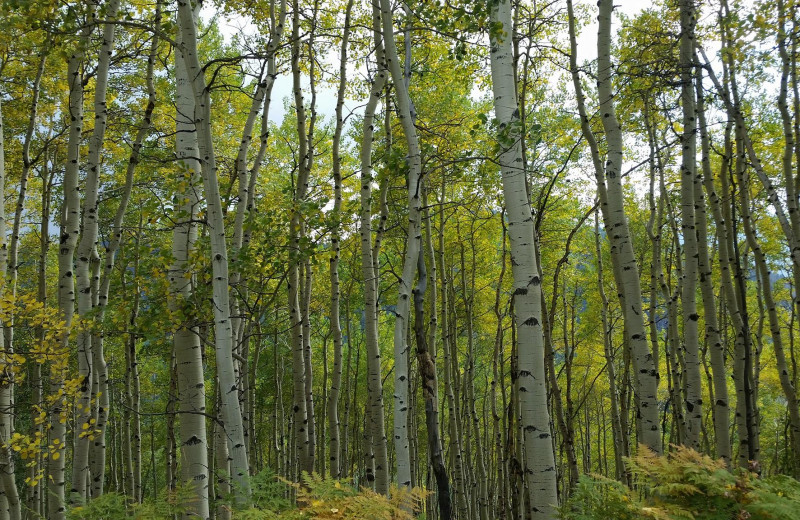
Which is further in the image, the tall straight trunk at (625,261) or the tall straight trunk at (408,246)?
the tall straight trunk at (625,261)

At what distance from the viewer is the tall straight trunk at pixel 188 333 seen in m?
4.34

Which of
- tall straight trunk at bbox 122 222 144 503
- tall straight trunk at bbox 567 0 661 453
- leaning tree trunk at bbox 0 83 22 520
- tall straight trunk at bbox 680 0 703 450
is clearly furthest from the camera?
tall straight trunk at bbox 122 222 144 503

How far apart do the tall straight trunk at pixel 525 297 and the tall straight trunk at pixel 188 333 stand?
2589 millimetres

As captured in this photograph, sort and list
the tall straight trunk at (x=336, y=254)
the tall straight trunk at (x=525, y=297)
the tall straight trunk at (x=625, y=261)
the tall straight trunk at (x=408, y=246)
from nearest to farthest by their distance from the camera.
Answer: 1. the tall straight trunk at (x=525, y=297)
2. the tall straight trunk at (x=408, y=246)
3. the tall straight trunk at (x=625, y=261)
4. the tall straight trunk at (x=336, y=254)

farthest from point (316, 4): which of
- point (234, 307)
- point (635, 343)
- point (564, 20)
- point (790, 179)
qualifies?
point (790, 179)

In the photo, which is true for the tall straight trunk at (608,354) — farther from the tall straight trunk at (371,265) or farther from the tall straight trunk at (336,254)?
the tall straight trunk at (336,254)

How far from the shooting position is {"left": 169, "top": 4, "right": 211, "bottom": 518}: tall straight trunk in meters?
4.34

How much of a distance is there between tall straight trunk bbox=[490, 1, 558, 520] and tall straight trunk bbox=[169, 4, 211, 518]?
259 cm

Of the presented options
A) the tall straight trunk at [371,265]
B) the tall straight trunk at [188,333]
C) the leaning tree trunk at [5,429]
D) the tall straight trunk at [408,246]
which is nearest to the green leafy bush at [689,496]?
the tall straight trunk at [408,246]

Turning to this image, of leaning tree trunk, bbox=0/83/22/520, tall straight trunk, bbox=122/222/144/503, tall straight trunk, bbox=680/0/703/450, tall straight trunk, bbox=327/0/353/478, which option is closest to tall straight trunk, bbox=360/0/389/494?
tall straight trunk, bbox=327/0/353/478

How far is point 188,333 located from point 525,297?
2953 millimetres

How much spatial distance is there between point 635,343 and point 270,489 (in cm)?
371

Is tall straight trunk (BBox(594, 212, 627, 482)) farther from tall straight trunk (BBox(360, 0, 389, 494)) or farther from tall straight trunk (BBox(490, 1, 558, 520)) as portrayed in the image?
tall straight trunk (BBox(490, 1, 558, 520))

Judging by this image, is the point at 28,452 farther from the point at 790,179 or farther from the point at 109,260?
the point at 790,179
